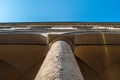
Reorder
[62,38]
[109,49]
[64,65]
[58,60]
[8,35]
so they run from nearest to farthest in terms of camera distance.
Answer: [64,65], [58,60], [62,38], [8,35], [109,49]

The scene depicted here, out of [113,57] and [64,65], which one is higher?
[64,65]

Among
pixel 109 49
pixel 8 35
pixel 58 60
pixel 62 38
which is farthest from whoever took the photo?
pixel 109 49

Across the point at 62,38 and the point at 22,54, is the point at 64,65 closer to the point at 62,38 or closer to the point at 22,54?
the point at 62,38

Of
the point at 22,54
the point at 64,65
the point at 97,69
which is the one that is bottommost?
the point at 97,69

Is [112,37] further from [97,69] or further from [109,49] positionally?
[97,69]

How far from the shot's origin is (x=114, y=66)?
10352 millimetres

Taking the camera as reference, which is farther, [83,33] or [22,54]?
[22,54]

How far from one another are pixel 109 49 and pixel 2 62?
509cm

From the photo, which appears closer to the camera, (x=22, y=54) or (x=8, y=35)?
(x=8, y=35)

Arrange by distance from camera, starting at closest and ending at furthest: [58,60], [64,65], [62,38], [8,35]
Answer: [64,65]
[58,60]
[62,38]
[8,35]

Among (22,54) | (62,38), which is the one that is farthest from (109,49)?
(22,54)

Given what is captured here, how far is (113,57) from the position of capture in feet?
33.8

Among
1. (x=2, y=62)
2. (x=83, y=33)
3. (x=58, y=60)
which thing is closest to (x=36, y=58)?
(x=2, y=62)

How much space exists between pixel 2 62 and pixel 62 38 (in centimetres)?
411
